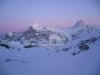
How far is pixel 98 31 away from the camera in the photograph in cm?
241

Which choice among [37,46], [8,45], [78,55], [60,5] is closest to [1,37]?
[8,45]

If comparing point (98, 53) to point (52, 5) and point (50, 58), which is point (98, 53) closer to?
point (50, 58)

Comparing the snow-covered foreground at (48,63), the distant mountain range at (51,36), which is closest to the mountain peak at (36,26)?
the distant mountain range at (51,36)

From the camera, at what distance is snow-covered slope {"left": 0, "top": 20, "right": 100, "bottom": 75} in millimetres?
2268

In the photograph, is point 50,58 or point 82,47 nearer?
point 50,58

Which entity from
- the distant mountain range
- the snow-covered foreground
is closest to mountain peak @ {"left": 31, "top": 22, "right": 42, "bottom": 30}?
the distant mountain range

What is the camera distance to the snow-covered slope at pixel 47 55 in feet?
7.44

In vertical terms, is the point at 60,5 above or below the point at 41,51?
above

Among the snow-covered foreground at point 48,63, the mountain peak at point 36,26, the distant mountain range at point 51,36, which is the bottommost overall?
the snow-covered foreground at point 48,63

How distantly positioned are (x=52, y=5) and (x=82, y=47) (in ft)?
2.31

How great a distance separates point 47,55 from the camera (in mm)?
2293

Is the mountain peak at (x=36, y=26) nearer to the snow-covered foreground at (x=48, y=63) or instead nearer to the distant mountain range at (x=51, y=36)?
the distant mountain range at (x=51, y=36)

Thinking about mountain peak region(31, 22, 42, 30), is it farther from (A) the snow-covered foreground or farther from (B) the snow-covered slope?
(A) the snow-covered foreground

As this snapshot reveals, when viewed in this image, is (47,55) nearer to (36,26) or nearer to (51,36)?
(51,36)
